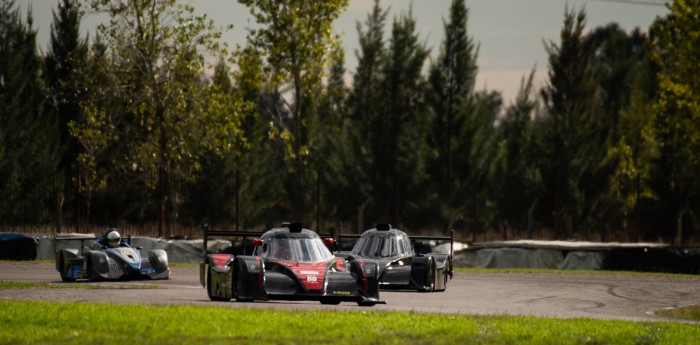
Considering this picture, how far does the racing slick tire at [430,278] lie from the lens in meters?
29.8

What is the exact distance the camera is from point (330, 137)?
68.6m

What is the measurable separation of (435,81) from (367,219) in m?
7.38

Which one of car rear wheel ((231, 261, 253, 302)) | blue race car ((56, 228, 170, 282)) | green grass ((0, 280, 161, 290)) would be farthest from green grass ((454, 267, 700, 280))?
car rear wheel ((231, 261, 253, 302))

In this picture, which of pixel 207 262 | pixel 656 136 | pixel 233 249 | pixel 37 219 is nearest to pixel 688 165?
pixel 656 136

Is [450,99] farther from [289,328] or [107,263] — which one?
[289,328]

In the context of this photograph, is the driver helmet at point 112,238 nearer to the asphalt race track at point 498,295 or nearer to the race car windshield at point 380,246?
the asphalt race track at point 498,295

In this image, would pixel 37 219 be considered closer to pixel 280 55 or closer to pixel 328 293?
pixel 280 55

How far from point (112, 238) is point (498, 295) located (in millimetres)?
9823

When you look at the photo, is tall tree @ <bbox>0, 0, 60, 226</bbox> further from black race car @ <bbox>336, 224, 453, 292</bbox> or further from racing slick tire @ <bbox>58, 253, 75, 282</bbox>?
black race car @ <bbox>336, 224, 453, 292</bbox>

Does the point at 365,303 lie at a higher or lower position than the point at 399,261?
lower

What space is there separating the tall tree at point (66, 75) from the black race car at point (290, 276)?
36.2 meters

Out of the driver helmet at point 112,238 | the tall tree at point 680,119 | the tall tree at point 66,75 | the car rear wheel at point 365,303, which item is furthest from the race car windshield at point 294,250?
the tall tree at point 66,75

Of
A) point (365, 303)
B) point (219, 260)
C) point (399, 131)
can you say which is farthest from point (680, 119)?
point (219, 260)

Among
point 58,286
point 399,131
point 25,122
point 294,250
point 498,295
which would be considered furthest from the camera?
point 399,131
